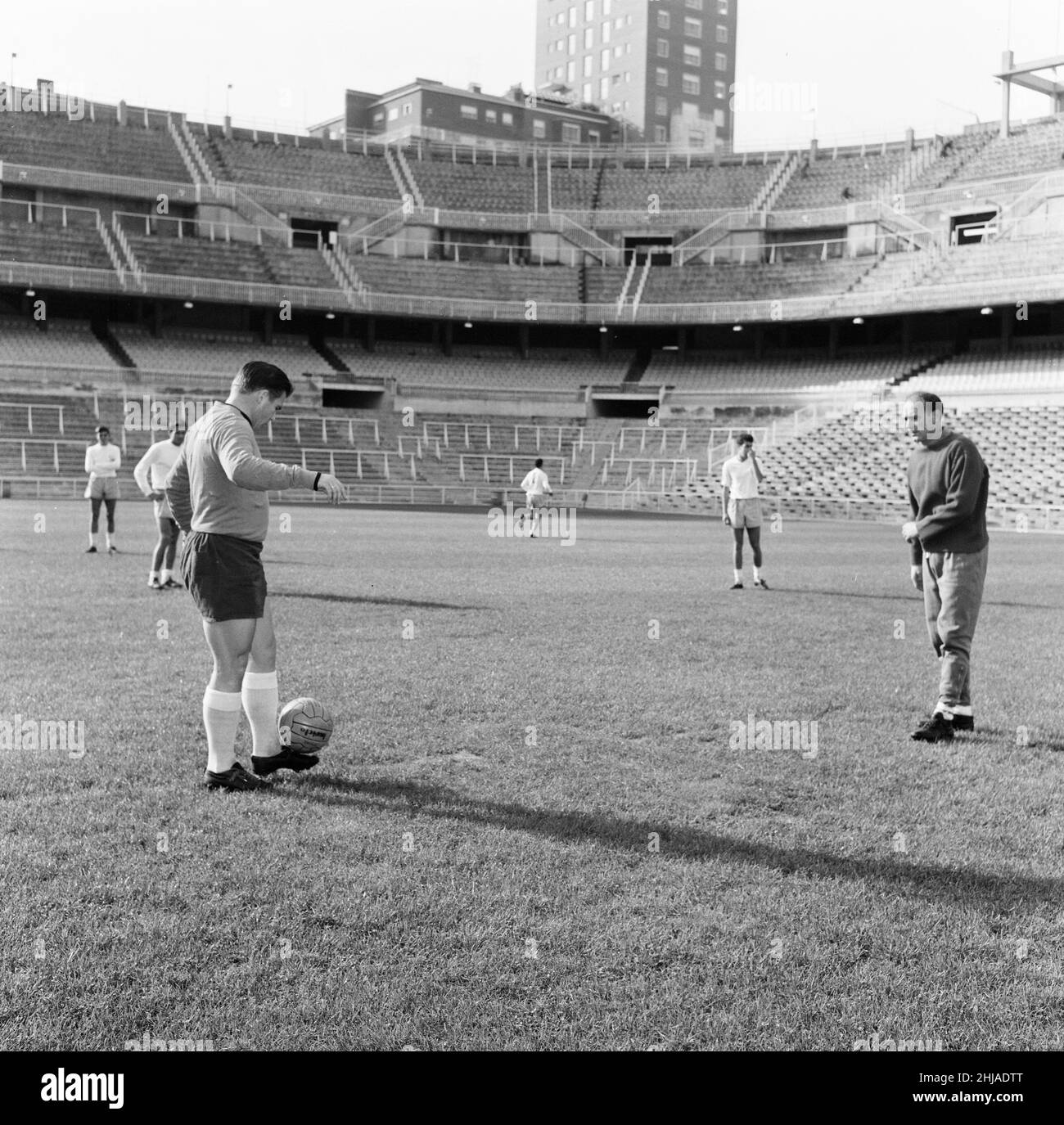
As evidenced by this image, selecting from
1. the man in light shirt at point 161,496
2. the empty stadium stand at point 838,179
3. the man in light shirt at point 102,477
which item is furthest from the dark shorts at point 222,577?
the empty stadium stand at point 838,179

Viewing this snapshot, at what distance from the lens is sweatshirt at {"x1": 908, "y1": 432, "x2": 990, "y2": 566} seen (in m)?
7.27

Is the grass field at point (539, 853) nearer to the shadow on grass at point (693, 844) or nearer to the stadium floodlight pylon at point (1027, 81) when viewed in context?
the shadow on grass at point (693, 844)

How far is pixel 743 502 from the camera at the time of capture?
15547 millimetres

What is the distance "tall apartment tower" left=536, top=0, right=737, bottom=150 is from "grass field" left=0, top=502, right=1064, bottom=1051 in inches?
3457

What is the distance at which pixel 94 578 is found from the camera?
14.9 meters

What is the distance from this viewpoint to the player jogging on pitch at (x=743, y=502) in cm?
1546

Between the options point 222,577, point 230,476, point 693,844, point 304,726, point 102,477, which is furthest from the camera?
point 102,477

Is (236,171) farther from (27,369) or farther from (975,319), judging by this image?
(975,319)

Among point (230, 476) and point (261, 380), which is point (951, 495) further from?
point (230, 476)

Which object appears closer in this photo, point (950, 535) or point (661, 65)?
point (950, 535)

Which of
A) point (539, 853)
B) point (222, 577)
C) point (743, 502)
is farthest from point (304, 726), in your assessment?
point (743, 502)

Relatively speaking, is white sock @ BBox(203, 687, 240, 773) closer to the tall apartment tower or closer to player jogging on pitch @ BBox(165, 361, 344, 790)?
player jogging on pitch @ BBox(165, 361, 344, 790)

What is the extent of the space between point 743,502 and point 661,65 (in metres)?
87.7
